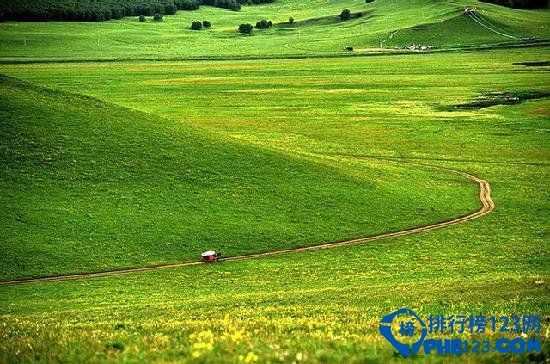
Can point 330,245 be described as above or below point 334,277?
below

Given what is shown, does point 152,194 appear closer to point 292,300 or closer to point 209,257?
point 209,257

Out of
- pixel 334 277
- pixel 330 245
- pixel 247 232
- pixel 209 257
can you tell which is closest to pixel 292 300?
pixel 334 277

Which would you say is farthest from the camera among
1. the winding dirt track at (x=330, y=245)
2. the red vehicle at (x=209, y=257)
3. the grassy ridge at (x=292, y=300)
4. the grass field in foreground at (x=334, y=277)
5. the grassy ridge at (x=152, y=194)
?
the grassy ridge at (x=152, y=194)

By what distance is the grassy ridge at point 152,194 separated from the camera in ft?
149

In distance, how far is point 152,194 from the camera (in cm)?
5316

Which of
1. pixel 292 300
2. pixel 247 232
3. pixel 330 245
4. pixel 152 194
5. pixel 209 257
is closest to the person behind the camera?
pixel 292 300

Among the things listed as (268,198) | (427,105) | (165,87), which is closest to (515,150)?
(427,105)

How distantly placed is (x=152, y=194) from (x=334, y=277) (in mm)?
20730

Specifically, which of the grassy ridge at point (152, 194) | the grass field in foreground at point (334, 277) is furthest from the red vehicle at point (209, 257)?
the grassy ridge at point (152, 194)

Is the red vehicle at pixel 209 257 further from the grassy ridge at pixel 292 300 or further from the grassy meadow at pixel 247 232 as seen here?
the grassy meadow at pixel 247 232

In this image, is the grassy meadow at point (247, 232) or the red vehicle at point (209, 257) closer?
the grassy meadow at point (247, 232)

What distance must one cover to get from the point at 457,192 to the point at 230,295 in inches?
1351

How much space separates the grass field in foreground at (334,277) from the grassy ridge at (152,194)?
3108 millimetres

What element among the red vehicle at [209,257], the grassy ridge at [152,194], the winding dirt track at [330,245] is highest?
the grassy ridge at [152,194]
